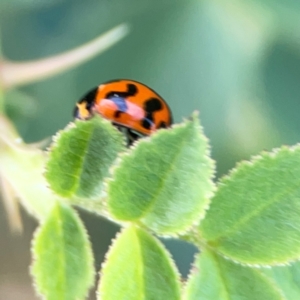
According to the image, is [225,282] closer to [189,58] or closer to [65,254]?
[65,254]

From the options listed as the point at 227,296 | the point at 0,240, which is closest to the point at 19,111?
the point at 0,240

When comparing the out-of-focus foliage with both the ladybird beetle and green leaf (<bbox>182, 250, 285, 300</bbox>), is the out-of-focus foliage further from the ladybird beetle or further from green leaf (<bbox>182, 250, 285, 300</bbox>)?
green leaf (<bbox>182, 250, 285, 300</bbox>)

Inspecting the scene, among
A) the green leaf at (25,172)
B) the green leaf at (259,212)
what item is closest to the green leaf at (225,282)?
the green leaf at (259,212)

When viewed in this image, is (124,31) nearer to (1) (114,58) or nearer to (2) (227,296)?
(1) (114,58)

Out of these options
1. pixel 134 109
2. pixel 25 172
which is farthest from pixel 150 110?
pixel 25 172

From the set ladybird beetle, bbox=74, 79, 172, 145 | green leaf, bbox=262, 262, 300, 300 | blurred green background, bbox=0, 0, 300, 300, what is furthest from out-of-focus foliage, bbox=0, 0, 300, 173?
green leaf, bbox=262, 262, 300, 300

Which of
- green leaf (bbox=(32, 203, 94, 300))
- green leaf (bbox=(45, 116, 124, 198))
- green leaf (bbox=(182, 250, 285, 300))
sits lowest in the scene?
green leaf (bbox=(32, 203, 94, 300))
